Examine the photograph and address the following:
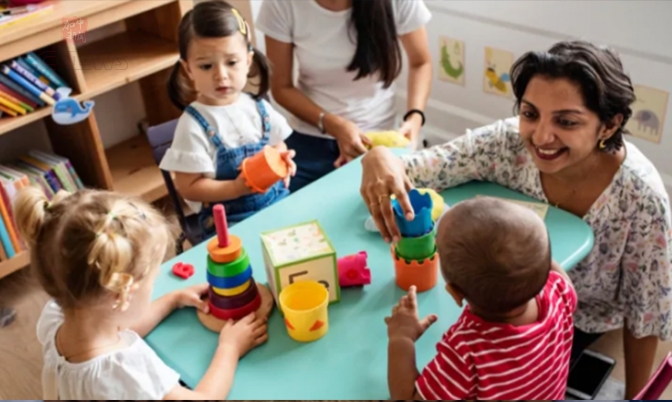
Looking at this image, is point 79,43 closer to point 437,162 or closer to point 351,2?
point 351,2

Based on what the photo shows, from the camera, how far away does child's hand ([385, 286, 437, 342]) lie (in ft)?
3.67

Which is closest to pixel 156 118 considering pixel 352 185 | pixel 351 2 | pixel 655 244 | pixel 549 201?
pixel 351 2

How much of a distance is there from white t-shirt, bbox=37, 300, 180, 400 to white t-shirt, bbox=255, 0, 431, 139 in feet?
3.87

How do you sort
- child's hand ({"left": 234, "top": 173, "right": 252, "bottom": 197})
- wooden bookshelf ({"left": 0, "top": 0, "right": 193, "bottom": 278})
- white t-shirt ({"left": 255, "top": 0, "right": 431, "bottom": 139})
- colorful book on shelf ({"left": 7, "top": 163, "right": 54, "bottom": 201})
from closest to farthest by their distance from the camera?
child's hand ({"left": 234, "top": 173, "right": 252, "bottom": 197}) → white t-shirt ({"left": 255, "top": 0, "right": 431, "bottom": 139}) → wooden bookshelf ({"left": 0, "top": 0, "right": 193, "bottom": 278}) → colorful book on shelf ({"left": 7, "top": 163, "right": 54, "bottom": 201})

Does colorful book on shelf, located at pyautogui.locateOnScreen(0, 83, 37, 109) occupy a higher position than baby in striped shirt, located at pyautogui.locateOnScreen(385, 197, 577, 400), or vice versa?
baby in striped shirt, located at pyautogui.locateOnScreen(385, 197, 577, 400)

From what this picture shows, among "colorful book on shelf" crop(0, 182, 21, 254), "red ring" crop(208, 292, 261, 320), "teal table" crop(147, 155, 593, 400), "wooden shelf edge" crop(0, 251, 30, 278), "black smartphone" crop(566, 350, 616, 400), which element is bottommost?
"black smartphone" crop(566, 350, 616, 400)

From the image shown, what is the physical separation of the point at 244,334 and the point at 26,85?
1500 millimetres

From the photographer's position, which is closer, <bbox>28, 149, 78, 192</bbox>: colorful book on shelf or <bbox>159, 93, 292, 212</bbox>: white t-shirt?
<bbox>159, 93, 292, 212</bbox>: white t-shirt

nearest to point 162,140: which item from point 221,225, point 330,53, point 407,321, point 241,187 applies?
point 241,187

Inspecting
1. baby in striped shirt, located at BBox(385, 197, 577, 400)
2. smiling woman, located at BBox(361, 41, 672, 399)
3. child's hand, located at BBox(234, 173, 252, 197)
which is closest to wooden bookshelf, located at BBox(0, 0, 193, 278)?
child's hand, located at BBox(234, 173, 252, 197)

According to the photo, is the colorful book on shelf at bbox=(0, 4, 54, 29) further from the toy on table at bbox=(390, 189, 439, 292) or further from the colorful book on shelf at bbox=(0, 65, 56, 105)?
→ the toy on table at bbox=(390, 189, 439, 292)

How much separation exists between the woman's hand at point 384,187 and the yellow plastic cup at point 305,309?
193 millimetres

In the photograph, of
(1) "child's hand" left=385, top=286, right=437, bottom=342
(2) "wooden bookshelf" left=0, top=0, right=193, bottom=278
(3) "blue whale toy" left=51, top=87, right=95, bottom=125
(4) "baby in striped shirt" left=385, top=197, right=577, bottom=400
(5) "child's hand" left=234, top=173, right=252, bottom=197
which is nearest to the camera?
(4) "baby in striped shirt" left=385, top=197, right=577, bottom=400

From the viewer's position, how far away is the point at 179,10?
2.53 meters
